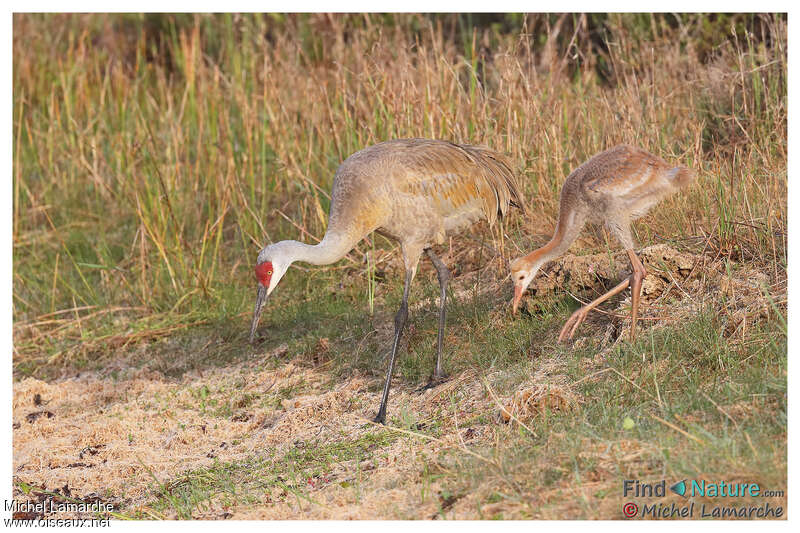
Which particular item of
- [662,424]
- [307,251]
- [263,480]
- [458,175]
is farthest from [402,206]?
[662,424]

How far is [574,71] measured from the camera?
929cm

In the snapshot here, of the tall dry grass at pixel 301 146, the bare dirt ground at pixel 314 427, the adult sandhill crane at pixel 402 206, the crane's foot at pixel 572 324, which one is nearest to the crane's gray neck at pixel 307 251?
the adult sandhill crane at pixel 402 206

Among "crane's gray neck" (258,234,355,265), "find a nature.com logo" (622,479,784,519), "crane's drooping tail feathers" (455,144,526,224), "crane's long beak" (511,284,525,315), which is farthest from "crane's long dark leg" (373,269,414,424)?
"find a nature.com logo" (622,479,784,519)

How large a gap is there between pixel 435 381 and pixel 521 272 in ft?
2.72

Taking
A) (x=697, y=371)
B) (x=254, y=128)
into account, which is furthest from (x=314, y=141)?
(x=697, y=371)

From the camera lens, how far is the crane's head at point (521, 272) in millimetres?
5312

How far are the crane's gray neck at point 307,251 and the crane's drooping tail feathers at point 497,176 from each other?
3.53 ft

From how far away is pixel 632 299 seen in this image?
198 inches

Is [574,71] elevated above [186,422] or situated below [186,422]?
above

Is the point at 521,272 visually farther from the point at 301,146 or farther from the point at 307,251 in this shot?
the point at 301,146

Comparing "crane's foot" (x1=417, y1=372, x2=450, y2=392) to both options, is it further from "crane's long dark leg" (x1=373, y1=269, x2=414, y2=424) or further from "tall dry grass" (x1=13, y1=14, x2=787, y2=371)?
"tall dry grass" (x1=13, y1=14, x2=787, y2=371)

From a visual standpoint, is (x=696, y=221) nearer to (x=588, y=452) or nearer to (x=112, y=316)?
(x=588, y=452)

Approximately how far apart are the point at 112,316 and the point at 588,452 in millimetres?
4474

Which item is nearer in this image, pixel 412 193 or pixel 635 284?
pixel 635 284
